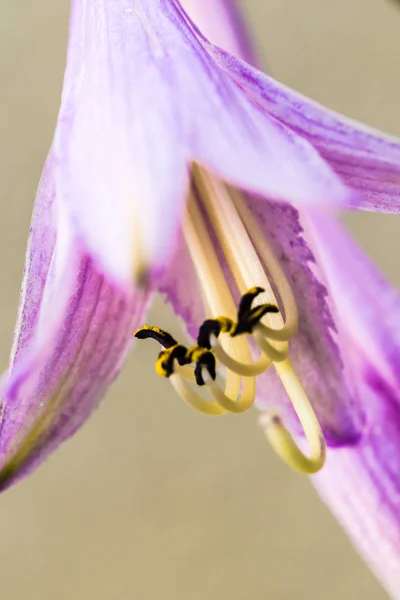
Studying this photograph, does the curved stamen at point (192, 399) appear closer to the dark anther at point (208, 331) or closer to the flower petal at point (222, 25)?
the dark anther at point (208, 331)

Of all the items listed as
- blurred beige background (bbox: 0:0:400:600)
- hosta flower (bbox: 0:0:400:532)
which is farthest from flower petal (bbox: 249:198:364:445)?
blurred beige background (bbox: 0:0:400:600)

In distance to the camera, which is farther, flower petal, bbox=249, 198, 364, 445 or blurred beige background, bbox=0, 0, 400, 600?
blurred beige background, bbox=0, 0, 400, 600

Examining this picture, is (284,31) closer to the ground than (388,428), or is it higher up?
higher up

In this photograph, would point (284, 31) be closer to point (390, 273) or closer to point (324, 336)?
point (390, 273)

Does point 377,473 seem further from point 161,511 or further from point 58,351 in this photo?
point 161,511

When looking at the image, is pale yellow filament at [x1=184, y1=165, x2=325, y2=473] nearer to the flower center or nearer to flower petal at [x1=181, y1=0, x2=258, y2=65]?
the flower center

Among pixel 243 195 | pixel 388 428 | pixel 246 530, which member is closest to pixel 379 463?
pixel 388 428
